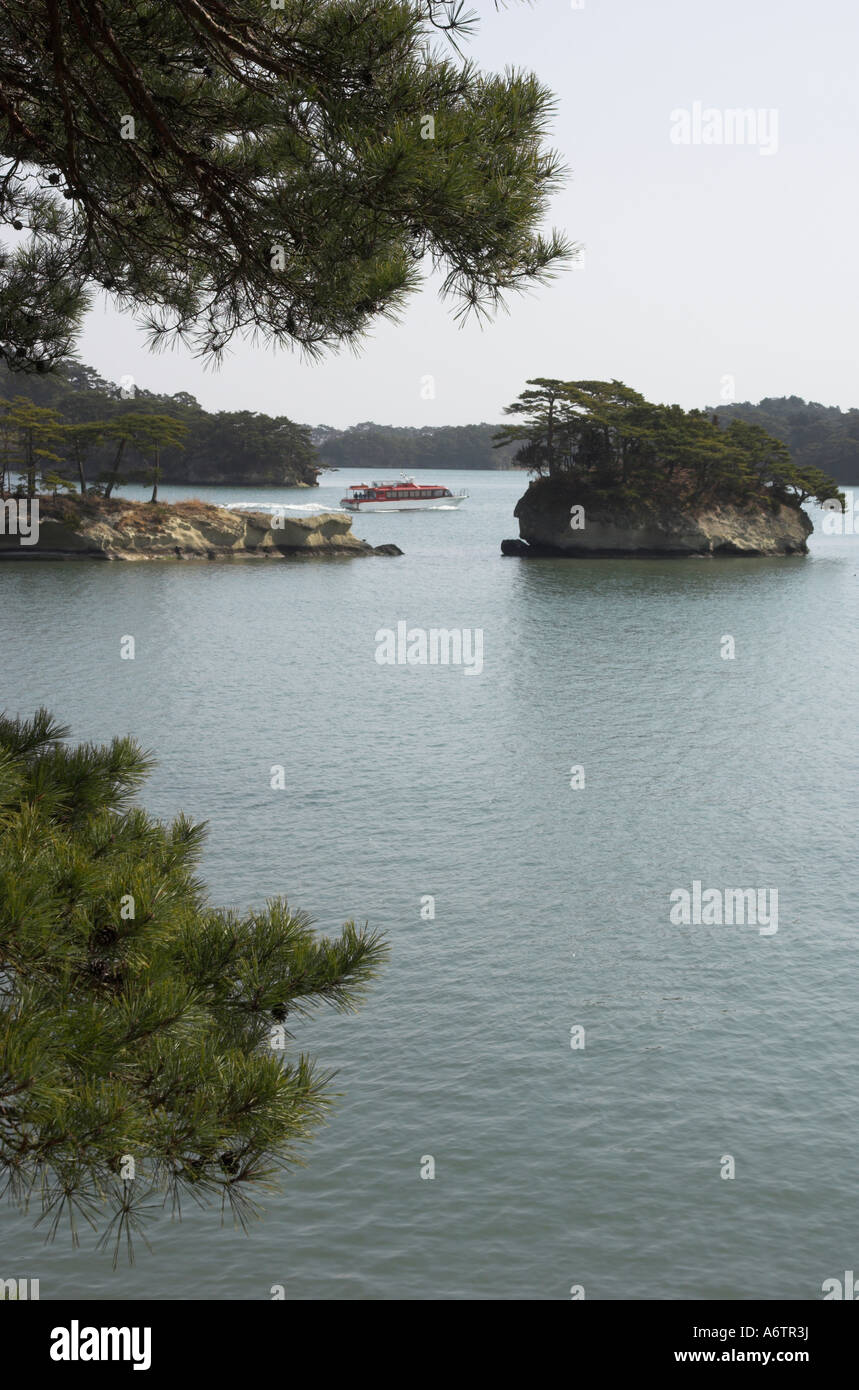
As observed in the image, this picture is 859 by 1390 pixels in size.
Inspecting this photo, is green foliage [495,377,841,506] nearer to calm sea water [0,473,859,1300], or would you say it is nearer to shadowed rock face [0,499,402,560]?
shadowed rock face [0,499,402,560]

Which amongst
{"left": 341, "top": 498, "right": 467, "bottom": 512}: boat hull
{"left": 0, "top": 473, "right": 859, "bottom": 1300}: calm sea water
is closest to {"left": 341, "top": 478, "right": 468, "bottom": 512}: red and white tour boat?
{"left": 341, "top": 498, "right": 467, "bottom": 512}: boat hull

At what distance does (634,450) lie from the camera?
70562 mm

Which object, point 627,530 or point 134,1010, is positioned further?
point 627,530

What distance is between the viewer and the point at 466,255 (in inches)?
299

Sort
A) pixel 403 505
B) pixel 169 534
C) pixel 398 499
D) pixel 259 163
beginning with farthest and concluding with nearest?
1. pixel 403 505
2. pixel 398 499
3. pixel 169 534
4. pixel 259 163

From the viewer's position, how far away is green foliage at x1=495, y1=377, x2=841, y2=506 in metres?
69.3

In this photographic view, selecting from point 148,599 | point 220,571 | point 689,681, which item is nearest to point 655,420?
point 220,571

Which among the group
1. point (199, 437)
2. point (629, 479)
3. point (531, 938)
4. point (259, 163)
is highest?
point (199, 437)

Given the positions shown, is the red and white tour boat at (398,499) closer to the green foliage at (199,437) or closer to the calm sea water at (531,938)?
the green foliage at (199,437)

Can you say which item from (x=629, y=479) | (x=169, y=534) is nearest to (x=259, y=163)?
(x=169, y=534)

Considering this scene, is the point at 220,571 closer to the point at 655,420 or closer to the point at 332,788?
the point at 655,420

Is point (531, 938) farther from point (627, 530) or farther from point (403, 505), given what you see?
point (403, 505)

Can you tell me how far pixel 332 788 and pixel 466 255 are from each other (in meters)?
16.2

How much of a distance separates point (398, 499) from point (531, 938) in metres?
111
